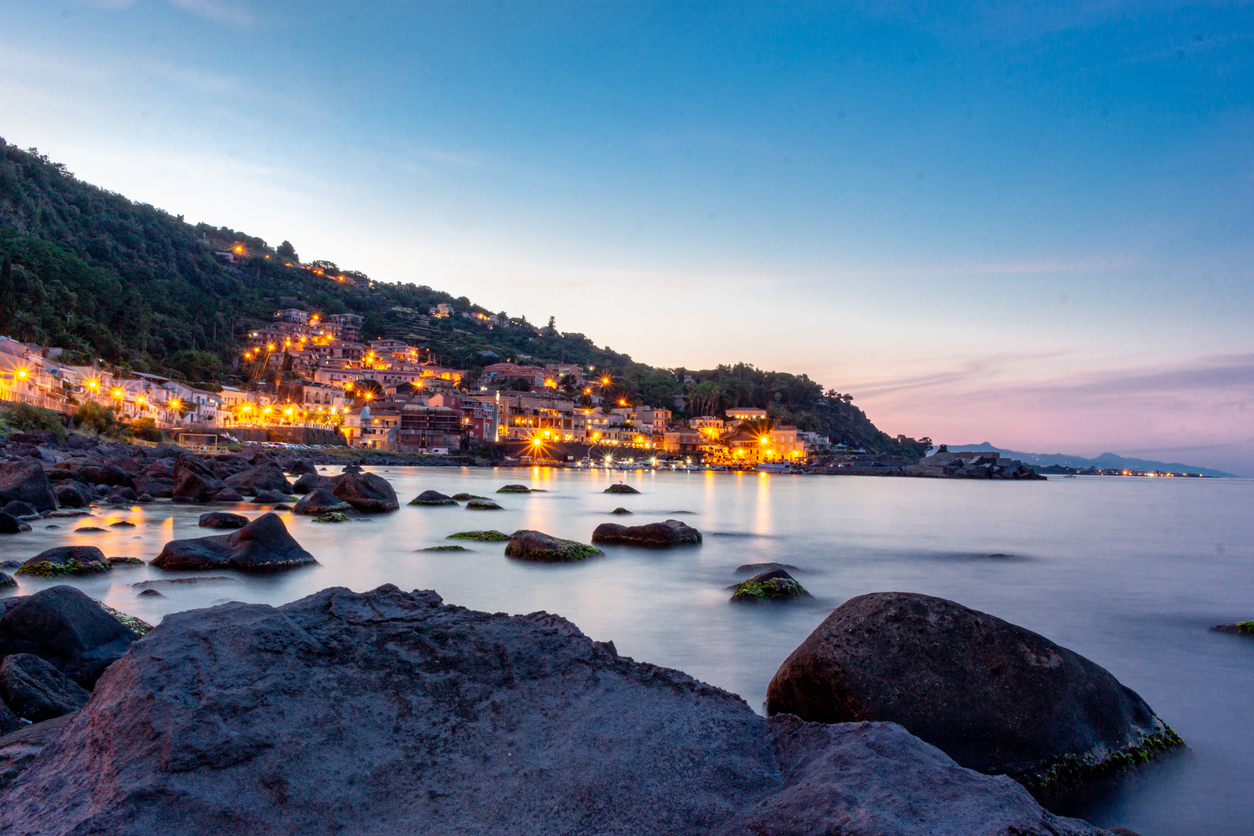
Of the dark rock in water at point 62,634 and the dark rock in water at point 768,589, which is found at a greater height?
the dark rock in water at point 62,634

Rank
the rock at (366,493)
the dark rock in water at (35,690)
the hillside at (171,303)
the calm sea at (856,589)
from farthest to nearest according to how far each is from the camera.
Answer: the hillside at (171,303) < the rock at (366,493) < the calm sea at (856,589) < the dark rock in water at (35,690)

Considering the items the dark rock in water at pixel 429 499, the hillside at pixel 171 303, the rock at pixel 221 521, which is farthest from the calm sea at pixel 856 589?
the hillside at pixel 171 303

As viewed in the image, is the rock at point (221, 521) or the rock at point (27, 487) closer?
the rock at point (221, 521)

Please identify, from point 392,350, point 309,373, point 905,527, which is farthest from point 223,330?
point 905,527

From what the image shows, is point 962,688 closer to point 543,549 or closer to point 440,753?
point 440,753

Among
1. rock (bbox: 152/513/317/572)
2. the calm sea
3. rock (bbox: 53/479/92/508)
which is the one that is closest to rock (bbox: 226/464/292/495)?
the calm sea

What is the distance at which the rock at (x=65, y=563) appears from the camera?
1121 cm

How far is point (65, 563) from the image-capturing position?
11.6m

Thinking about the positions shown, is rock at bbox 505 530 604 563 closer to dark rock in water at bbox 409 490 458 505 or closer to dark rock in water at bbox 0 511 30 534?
dark rock in water at bbox 0 511 30 534

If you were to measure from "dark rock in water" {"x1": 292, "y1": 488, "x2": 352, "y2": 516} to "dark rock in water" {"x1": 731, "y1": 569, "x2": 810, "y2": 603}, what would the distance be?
50.2 ft

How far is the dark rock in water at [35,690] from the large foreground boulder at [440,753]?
124 centimetres

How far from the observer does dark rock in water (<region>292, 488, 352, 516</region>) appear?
23.1 metres

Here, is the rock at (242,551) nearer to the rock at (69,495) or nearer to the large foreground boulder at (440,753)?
the large foreground boulder at (440,753)

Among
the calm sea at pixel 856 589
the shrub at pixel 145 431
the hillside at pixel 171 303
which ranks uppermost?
the hillside at pixel 171 303
